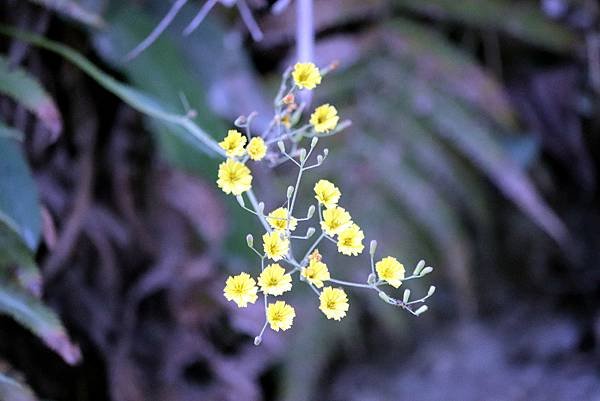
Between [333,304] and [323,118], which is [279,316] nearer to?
[333,304]

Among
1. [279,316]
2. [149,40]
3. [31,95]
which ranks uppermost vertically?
[149,40]

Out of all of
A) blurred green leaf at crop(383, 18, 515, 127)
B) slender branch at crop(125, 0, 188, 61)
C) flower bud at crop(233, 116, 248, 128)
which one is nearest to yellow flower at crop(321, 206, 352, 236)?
flower bud at crop(233, 116, 248, 128)

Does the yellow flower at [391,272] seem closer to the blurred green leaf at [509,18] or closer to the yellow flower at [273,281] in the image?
the yellow flower at [273,281]

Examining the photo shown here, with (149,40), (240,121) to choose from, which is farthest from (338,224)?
(149,40)

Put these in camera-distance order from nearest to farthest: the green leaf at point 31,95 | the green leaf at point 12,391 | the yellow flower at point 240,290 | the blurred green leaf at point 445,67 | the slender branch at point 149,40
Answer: the yellow flower at point 240,290, the green leaf at point 12,391, the green leaf at point 31,95, the slender branch at point 149,40, the blurred green leaf at point 445,67

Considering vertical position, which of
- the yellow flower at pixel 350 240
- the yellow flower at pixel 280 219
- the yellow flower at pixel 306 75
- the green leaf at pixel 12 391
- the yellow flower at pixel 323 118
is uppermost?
the yellow flower at pixel 306 75

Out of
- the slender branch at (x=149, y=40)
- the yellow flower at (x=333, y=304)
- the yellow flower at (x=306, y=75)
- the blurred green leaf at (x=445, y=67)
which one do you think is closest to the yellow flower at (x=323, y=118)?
the yellow flower at (x=306, y=75)
